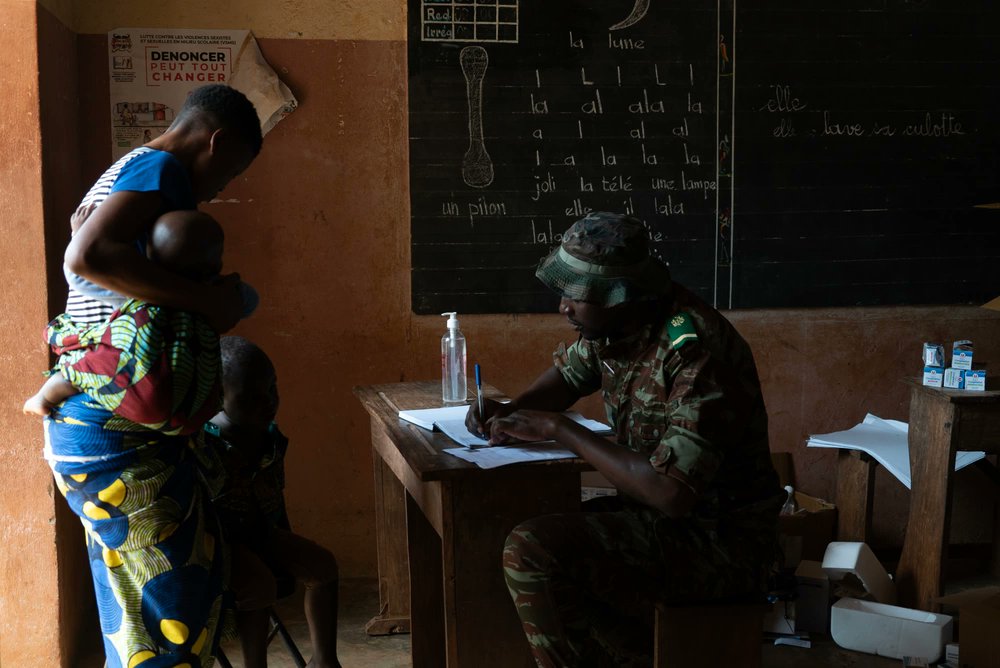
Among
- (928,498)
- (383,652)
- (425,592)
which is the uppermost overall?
(928,498)

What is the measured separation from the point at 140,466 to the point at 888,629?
2.53m

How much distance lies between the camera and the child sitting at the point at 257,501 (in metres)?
2.40

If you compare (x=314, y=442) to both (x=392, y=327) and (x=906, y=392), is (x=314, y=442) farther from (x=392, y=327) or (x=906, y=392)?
(x=906, y=392)

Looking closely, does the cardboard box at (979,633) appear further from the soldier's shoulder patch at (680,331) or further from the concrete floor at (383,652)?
the soldier's shoulder patch at (680,331)

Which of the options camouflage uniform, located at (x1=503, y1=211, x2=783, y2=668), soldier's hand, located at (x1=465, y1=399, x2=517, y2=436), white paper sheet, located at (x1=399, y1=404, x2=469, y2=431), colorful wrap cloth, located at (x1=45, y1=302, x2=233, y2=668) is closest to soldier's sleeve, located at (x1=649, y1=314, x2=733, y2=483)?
camouflage uniform, located at (x1=503, y1=211, x2=783, y2=668)

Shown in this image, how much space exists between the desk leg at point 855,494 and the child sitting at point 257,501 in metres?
2.22

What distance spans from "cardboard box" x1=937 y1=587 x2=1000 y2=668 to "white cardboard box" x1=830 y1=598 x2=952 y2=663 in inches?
4.7

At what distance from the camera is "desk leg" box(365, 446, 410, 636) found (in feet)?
11.6

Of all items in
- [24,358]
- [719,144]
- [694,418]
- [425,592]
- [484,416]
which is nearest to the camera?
[694,418]

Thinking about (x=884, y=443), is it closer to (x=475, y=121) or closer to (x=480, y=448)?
(x=475, y=121)

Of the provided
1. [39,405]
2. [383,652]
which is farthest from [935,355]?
[39,405]

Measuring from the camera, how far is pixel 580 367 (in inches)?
105

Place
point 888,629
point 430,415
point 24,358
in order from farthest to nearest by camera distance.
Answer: point 888,629
point 24,358
point 430,415

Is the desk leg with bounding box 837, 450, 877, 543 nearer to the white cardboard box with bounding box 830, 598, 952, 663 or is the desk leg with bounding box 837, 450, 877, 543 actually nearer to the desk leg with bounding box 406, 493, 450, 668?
the white cardboard box with bounding box 830, 598, 952, 663
